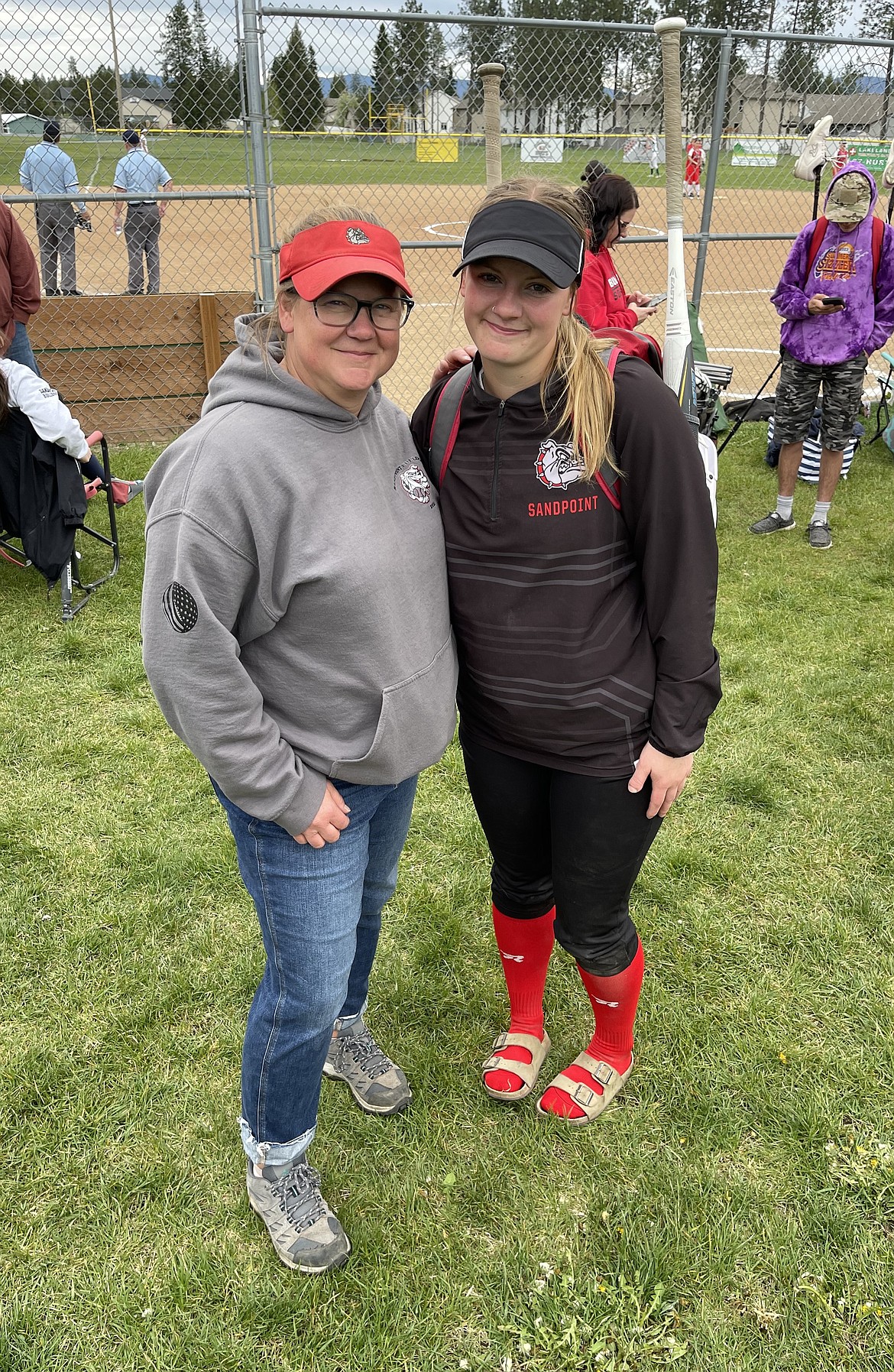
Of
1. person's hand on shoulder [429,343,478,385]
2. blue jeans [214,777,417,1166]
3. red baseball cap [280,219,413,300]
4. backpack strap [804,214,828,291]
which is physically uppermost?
backpack strap [804,214,828,291]

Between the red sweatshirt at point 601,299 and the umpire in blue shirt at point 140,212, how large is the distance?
675 centimetres

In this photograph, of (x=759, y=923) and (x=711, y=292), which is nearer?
(x=759, y=923)

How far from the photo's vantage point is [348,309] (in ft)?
5.22

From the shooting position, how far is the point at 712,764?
12.8ft

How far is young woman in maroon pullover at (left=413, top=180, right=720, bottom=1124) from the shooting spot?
169cm

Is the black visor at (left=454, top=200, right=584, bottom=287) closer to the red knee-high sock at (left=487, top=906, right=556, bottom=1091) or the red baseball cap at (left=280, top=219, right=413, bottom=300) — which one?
the red baseball cap at (left=280, top=219, right=413, bottom=300)

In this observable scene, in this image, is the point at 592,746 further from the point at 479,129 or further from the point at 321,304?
the point at 479,129

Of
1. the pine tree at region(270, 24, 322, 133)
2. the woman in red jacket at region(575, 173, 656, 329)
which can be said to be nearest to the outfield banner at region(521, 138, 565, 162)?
the pine tree at region(270, 24, 322, 133)

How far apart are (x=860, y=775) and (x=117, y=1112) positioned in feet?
9.46

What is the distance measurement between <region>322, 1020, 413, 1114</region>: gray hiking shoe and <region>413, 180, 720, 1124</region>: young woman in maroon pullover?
2.25 feet

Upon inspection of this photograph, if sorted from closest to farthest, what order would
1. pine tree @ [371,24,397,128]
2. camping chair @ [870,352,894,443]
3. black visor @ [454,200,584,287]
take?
1. black visor @ [454,200,584,287]
2. pine tree @ [371,24,397,128]
3. camping chair @ [870,352,894,443]

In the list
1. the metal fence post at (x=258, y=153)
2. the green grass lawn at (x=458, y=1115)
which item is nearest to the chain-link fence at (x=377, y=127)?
the metal fence post at (x=258, y=153)

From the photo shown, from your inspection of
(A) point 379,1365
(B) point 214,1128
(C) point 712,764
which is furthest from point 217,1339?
(C) point 712,764

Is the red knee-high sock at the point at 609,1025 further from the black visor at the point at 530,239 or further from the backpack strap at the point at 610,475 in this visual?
the black visor at the point at 530,239
